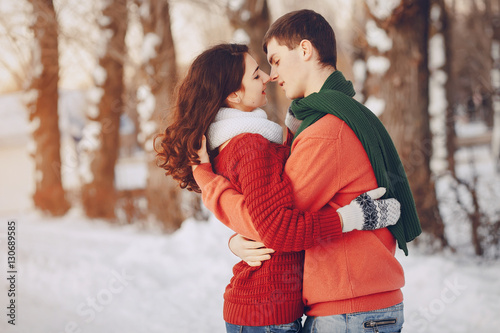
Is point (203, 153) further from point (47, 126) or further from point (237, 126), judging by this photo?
point (47, 126)

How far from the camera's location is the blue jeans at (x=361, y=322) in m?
1.92

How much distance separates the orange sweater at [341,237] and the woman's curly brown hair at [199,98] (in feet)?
1.20

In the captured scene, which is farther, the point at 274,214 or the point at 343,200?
the point at 343,200

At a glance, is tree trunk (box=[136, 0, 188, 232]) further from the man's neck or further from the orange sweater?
the orange sweater

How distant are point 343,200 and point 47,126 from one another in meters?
14.5

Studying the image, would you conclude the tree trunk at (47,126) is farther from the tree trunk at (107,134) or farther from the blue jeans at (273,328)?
the blue jeans at (273,328)

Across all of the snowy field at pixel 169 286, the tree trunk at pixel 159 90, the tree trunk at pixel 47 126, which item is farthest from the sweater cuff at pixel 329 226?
the tree trunk at pixel 47 126

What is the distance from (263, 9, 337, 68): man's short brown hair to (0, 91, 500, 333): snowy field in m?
3.17

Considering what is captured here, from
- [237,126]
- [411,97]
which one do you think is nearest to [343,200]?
[237,126]

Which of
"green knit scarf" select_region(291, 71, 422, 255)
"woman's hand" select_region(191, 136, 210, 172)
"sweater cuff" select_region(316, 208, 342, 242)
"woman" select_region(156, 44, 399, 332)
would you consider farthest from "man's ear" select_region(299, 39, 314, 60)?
"sweater cuff" select_region(316, 208, 342, 242)

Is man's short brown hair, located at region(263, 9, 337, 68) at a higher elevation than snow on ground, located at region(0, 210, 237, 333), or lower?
higher

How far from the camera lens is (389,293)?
6.60ft

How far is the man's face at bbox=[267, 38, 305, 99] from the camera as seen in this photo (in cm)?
218

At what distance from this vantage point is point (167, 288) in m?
5.92
